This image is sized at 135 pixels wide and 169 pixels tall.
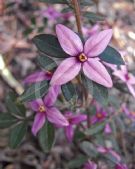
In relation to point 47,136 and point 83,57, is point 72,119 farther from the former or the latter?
point 83,57

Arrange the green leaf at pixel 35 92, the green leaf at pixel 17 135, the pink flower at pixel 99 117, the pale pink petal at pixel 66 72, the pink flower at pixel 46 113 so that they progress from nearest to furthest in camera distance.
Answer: the pale pink petal at pixel 66 72, the green leaf at pixel 35 92, the pink flower at pixel 46 113, the green leaf at pixel 17 135, the pink flower at pixel 99 117

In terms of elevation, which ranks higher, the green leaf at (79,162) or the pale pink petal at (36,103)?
the pale pink petal at (36,103)

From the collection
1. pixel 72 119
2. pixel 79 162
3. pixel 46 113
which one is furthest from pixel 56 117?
pixel 79 162

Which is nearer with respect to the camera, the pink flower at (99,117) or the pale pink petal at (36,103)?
the pale pink petal at (36,103)

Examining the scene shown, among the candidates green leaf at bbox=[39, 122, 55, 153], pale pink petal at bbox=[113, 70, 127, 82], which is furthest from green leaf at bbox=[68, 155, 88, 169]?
pale pink petal at bbox=[113, 70, 127, 82]

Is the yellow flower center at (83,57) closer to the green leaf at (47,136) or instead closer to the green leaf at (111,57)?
the green leaf at (111,57)

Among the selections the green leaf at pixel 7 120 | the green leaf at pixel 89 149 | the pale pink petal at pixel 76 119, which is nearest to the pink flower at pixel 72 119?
the pale pink petal at pixel 76 119

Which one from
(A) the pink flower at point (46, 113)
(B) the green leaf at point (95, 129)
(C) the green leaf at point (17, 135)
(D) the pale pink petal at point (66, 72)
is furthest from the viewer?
(B) the green leaf at point (95, 129)
